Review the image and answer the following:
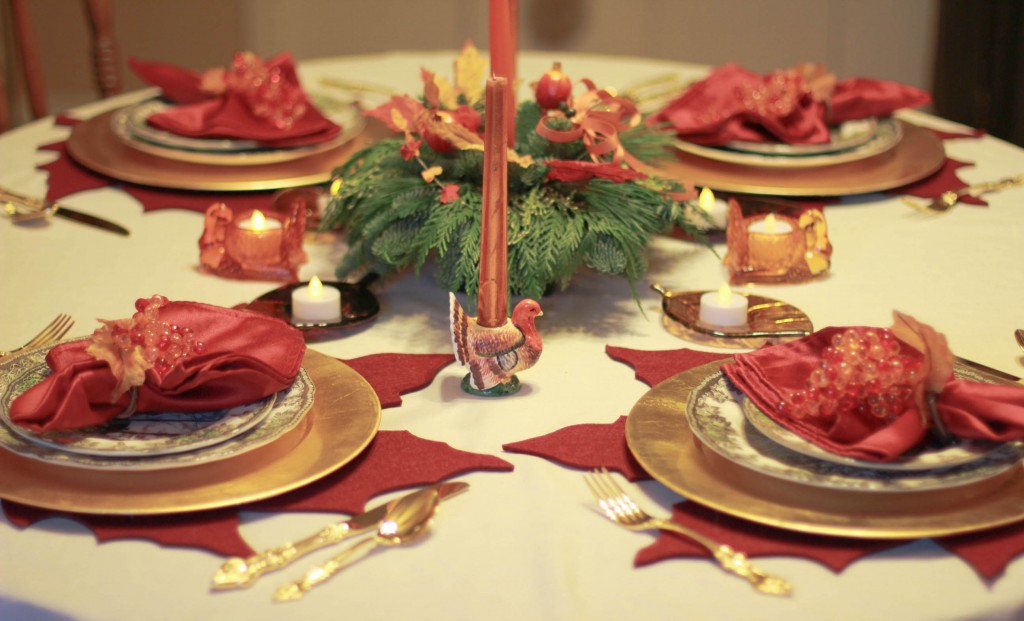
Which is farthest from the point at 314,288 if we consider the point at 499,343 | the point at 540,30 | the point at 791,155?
the point at 540,30

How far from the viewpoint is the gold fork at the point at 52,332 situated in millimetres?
1072

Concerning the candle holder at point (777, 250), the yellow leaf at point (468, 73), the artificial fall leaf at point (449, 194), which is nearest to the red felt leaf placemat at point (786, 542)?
the artificial fall leaf at point (449, 194)

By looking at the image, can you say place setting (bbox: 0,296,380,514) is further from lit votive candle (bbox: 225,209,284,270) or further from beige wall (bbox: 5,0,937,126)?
beige wall (bbox: 5,0,937,126)

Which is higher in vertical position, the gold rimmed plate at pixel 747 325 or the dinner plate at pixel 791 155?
the dinner plate at pixel 791 155

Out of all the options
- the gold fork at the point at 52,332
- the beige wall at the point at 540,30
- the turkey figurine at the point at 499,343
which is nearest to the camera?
the turkey figurine at the point at 499,343

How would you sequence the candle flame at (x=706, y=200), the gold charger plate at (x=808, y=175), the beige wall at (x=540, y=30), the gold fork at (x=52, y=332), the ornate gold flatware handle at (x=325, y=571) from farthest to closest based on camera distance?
the beige wall at (x=540, y=30), the gold charger plate at (x=808, y=175), the candle flame at (x=706, y=200), the gold fork at (x=52, y=332), the ornate gold flatware handle at (x=325, y=571)

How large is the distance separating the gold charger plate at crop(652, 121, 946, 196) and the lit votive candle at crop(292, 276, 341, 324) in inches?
17.9

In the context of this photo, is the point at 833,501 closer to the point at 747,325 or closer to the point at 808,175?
the point at 747,325

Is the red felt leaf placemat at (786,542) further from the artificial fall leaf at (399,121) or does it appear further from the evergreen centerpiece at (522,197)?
the artificial fall leaf at (399,121)

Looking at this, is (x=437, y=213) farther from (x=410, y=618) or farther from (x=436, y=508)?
(x=410, y=618)

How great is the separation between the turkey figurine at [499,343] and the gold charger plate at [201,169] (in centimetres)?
57

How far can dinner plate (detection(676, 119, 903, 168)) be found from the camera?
4.89 ft

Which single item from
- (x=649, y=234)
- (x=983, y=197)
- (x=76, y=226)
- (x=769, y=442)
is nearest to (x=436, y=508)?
(x=769, y=442)

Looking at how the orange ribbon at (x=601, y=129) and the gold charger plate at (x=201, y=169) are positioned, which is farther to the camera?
the gold charger plate at (x=201, y=169)
